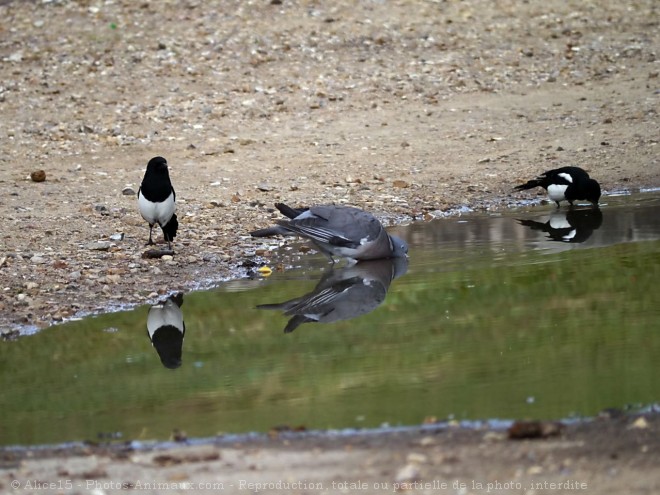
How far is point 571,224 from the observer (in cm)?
1045

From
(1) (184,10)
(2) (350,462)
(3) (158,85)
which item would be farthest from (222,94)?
(2) (350,462)

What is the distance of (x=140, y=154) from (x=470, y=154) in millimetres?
3767

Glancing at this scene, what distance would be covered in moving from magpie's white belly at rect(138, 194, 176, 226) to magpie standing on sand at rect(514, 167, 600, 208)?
3.78 meters

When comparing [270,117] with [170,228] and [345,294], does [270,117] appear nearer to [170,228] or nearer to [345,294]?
[170,228]

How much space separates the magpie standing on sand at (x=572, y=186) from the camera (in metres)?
10.9

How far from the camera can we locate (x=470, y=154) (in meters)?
13.1

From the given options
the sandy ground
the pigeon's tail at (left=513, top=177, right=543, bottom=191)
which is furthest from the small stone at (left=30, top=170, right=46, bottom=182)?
the pigeon's tail at (left=513, top=177, right=543, bottom=191)

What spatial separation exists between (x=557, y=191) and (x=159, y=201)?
3.92m

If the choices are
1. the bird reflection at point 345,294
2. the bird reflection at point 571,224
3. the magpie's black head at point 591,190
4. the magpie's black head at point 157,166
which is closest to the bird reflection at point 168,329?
the bird reflection at point 345,294

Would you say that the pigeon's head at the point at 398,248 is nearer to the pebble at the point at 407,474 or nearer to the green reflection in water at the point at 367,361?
the green reflection in water at the point at 367,361

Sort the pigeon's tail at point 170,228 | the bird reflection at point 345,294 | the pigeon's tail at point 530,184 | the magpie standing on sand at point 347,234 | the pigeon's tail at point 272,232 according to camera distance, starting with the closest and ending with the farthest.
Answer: the bird reflection at point 345,294 → the magpie standing on sand at point 347,234 → the pigeon's tail at point 272,232 → the pigeon's tail at point 170,228 → the pigeon's tail at point 530,184

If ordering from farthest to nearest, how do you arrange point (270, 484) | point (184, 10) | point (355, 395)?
point (184, 10) < point (355, 395) < point (270, 484)

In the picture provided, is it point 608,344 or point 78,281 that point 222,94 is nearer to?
point 78,281

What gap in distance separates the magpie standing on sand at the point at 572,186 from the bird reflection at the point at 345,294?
2.58 m
